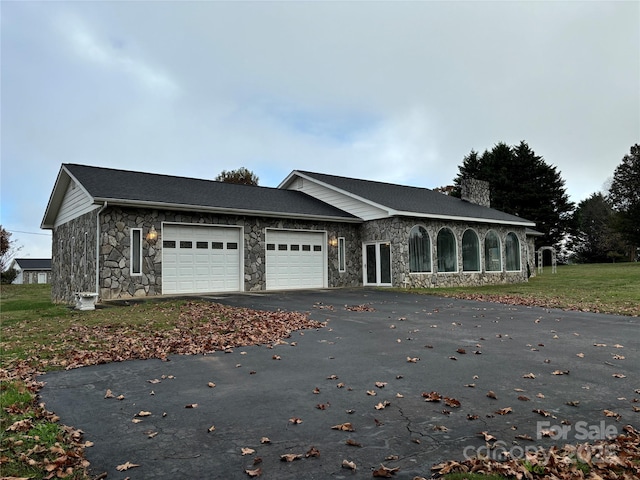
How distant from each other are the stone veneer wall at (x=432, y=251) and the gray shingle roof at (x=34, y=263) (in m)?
49.1

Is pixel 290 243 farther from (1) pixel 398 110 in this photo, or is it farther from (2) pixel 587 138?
(2) pixel 587 138

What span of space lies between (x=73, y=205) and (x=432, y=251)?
14608 mm

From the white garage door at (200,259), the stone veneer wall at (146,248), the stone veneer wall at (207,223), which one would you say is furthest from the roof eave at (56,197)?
the white garage door at (200,259)

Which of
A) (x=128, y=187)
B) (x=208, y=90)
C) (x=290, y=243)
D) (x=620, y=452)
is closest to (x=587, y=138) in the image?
(x=290, y=243)

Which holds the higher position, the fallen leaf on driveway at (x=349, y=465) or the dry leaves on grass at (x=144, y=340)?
the dry leaves on grass at (x=144, y=340)

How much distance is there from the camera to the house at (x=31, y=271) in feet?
167

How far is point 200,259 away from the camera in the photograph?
49.6 ft

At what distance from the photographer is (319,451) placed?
302 cm

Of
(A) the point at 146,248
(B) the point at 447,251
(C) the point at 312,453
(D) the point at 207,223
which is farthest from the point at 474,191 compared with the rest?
(C) the point at 312,453

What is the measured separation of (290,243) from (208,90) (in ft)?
28.0

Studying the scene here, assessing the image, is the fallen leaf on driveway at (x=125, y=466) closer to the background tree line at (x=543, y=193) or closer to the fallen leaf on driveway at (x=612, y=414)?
the fallen leaf on driveway at (x=612, y=414)

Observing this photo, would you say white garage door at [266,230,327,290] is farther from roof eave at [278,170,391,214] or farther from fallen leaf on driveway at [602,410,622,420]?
fallen leaf on driveway at [602,410,622,420]

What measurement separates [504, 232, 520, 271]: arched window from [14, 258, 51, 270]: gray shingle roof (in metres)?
52.5

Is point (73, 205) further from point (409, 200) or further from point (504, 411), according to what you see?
point (504, 411)
